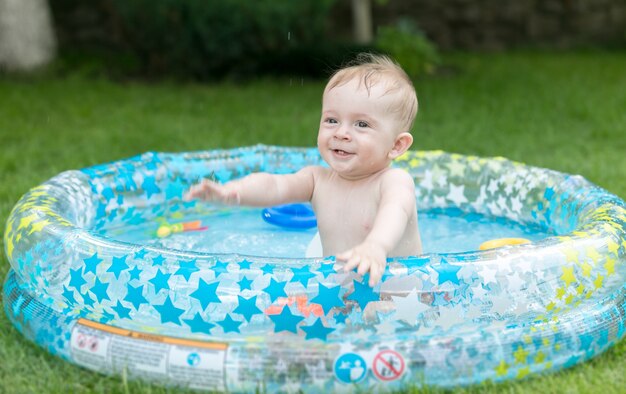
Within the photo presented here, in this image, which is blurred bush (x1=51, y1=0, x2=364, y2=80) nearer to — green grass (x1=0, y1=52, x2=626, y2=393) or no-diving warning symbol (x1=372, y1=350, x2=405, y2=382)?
green grass (x1=0, y1=52, x2=626, y2=393)

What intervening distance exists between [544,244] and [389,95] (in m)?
0.71

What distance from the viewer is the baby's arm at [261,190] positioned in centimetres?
283

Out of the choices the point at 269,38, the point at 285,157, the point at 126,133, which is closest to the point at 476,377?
the point at 285,157

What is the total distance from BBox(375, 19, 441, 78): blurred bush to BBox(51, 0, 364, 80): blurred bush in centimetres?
45

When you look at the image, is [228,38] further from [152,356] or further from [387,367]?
[387,367]

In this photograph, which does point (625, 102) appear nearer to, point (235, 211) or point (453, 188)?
point (453, 188)

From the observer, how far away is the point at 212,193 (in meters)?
2.83

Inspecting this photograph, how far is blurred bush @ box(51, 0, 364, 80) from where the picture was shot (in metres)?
8.23

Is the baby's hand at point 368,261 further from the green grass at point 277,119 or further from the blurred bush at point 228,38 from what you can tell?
the blurred bush at point 228,38

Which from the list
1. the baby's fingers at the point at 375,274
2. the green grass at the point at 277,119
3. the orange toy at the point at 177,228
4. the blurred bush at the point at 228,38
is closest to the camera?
the baby's fingers at the point at 375,274

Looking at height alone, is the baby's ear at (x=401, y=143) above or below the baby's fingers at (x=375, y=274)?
above

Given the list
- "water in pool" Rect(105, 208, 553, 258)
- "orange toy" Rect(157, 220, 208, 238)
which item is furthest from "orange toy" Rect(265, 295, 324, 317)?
"orange toy" Rect(157, 220, 208, 238)

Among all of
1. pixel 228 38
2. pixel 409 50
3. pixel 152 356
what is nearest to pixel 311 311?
pixel 152 356

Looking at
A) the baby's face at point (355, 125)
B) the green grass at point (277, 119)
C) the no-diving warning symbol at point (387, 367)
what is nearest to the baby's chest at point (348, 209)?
the baby's face at point (355, 125)
